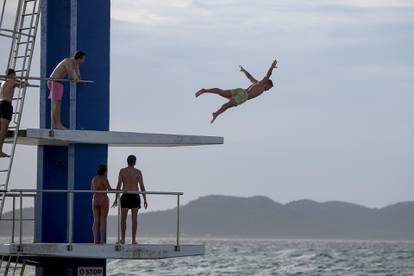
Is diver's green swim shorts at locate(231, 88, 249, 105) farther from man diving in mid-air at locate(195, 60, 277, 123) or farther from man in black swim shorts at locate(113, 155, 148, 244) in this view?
man in black swim shorts at locate(113, 155, 148, 244)

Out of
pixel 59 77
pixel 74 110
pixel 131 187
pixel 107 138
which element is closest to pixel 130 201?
pixel 131 187

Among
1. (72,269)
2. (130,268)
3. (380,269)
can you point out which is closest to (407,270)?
(380,269)

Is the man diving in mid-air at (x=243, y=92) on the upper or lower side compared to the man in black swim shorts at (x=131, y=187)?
upper

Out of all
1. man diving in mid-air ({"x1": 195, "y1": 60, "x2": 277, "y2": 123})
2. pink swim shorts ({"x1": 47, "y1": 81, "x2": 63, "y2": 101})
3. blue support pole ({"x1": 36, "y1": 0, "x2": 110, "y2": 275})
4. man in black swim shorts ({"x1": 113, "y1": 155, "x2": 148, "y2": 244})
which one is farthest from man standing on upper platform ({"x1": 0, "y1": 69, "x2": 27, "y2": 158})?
man diving in mid-air ({"x1": 195, "y1": 60, "x2": 277, "y2": 123})

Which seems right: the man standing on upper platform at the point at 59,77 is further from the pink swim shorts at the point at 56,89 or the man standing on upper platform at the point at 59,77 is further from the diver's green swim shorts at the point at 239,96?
the diver's green swim shorts at the point at 239,96

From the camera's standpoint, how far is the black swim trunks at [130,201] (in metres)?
26.0

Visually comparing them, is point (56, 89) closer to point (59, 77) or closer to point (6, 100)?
point (59, 77)

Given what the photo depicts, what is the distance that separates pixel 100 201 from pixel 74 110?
198 cm

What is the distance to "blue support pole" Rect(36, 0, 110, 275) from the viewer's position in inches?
1056

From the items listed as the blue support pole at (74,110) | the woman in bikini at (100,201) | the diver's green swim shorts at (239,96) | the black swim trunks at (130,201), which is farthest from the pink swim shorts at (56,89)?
the diver's green swim shorts at (239,96)

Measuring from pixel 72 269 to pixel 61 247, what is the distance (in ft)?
6.60

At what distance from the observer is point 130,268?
10225 cm

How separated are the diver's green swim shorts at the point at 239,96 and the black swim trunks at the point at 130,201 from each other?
316cm

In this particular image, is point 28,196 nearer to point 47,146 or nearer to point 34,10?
point 47,146
